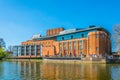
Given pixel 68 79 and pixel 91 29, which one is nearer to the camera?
pixel 68 79

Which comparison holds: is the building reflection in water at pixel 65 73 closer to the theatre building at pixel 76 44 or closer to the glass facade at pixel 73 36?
the theatre building at pixel 76 44

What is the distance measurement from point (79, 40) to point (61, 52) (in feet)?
76.0

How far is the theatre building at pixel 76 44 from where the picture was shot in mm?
133125

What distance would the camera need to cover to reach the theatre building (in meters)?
133

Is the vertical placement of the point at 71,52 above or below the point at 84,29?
below

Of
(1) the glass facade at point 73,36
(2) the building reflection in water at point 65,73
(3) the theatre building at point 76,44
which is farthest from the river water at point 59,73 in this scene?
(1) the glass facade at point 73,36

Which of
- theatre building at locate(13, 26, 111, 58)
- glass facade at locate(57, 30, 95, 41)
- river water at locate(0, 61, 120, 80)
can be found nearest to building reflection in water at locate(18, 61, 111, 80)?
river water at locate(0, 61, 120, 80)

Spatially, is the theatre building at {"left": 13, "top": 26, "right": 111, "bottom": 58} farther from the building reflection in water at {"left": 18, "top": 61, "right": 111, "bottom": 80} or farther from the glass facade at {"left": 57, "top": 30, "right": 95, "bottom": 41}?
the building reflection in water at {"left": 18, "top": 61, "right": 111, "bottom": 80}

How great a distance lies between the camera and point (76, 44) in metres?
155

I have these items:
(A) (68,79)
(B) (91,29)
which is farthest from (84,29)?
(A) (68,79)

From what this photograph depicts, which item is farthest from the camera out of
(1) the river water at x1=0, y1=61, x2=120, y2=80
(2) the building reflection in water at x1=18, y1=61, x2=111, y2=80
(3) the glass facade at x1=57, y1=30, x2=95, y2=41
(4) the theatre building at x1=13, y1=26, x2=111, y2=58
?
(3) the glass facade at x1=57, y1=30, x2=95, y2=41

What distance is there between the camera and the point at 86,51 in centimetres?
14475

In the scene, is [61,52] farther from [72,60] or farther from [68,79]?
[68,79]

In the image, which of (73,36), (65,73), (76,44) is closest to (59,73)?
(65,73)
